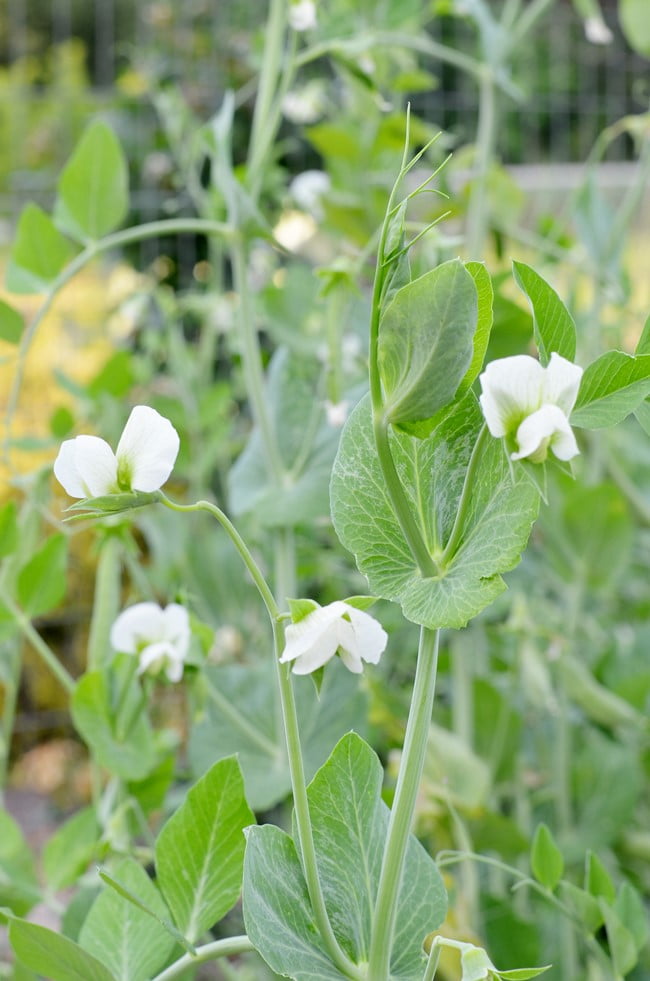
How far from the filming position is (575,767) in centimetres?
72

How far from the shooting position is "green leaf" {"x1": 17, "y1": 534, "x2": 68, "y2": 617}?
560 millimetres

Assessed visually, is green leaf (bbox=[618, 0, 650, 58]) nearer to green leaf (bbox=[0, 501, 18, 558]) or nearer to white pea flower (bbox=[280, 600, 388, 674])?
green leaf (bbox=[0, 501, 18, 558])

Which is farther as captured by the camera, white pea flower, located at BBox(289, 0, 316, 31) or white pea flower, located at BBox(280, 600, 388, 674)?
white pea flower, located at BBox(289, 0, 316, 31)

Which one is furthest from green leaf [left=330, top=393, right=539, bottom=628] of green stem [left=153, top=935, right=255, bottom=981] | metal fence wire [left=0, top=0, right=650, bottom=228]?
metal fence wire [left=0, top=0, right=650, bottom=228]

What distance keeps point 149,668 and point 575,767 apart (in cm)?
40

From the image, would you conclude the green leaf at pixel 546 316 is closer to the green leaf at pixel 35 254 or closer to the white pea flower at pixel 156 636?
the white pea flower at pixel 156 636

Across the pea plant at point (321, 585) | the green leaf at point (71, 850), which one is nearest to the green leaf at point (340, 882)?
the pea plant at point (321, 585)

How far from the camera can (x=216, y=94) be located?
189 cm

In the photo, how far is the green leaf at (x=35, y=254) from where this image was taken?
56 cm

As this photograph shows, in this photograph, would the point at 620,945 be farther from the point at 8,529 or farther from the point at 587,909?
the point at 8,529

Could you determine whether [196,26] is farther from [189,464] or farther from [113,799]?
[113,799]

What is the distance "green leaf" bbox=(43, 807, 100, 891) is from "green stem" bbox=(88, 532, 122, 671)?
0.08 metres

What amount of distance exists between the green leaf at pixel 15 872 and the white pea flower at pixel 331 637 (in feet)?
0.96

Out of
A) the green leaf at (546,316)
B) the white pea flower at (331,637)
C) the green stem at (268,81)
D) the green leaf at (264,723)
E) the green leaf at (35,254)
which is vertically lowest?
the green leaf at (264,723)
